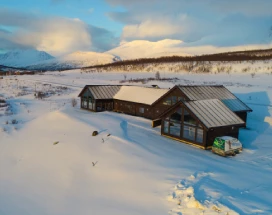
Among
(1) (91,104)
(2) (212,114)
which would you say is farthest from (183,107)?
(1) (91,104)

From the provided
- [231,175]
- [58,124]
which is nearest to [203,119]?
[231,175]

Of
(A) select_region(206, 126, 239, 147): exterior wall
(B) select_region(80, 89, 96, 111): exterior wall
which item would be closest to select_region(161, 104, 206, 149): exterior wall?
(A) select_region(206, 126, 239, 147): exterior wall

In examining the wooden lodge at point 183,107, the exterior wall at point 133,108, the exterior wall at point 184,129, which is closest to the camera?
the exterior wall at point 184,129

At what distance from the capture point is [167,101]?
2548 cm

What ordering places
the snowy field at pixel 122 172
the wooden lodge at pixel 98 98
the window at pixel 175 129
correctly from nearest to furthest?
1. the snowy field at pixel 122 172
2. the window at pixel 175 129
3. the wooden lodge at pixel 98 98

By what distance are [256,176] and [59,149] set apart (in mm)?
12614

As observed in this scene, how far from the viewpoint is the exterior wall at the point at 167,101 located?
79.2 feet

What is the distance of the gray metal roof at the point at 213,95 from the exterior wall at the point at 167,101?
1.73 feet

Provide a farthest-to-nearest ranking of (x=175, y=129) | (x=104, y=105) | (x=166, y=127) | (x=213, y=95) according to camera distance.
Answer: (x=104, y=105)
(x=213, y=95)
(x=166, y=127)
(x=175, y=129)

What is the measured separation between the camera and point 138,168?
49.1 feet

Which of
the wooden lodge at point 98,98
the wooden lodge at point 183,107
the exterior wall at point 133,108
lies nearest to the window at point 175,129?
the wooden lodge at point 183,107

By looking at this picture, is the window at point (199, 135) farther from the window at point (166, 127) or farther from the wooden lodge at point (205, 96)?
the wooden lodge at point (205, 96)

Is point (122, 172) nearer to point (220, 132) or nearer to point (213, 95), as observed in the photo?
point (220, 132)

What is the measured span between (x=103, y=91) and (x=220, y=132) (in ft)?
56.9
